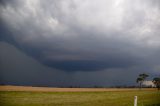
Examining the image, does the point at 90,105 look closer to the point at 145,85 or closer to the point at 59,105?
the point at 59,105

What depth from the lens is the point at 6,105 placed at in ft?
128

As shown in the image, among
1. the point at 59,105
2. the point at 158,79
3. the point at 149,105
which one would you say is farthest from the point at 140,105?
the point at 158,79

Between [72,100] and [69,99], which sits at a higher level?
[69,99]

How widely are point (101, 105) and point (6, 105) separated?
42.8 feet

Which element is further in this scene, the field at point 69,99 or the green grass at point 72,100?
the field at point 69,99

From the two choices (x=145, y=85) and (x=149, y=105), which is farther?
(x=145, y=85)

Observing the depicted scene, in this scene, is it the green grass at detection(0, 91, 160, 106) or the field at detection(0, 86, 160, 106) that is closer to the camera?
the green grass at detection(0, 91, 160, 106)

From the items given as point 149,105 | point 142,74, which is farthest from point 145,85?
point 149,105

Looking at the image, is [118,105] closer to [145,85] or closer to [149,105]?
[149,105]

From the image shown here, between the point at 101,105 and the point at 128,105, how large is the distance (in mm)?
3901

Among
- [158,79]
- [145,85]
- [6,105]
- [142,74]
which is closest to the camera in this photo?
[6,105]

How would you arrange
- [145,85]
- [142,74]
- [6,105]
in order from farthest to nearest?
1. [145,85]
2. [142,74]
3. [6,105]

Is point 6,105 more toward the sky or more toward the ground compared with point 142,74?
more toward the ground

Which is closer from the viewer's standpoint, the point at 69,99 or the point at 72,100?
the point at 72,100
